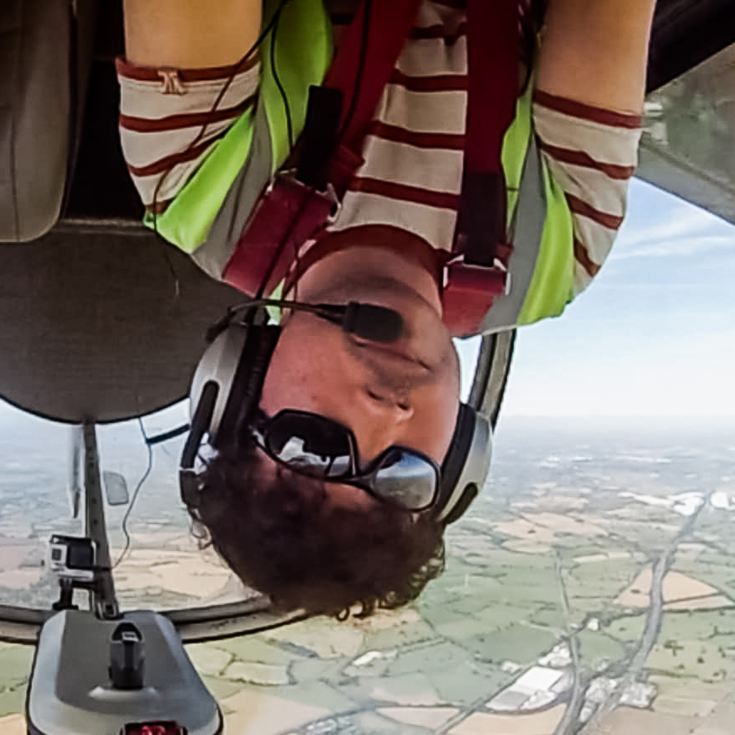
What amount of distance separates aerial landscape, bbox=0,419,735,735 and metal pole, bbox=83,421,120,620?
113mm

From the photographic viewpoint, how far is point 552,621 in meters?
2.20

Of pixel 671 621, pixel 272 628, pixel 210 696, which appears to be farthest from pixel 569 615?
pixel 210 696

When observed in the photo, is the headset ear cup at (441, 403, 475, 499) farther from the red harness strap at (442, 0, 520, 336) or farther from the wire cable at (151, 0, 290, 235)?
the wire cable at (151, 0, 290, 235)

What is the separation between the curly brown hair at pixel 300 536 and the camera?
0.98 metres

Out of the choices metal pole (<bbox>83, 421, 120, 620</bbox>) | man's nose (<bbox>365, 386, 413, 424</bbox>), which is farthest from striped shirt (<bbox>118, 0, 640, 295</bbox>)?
metal pole (<bbox>83, 421, 120, 620</bbox>)

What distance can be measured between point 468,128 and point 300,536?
0.38 metres

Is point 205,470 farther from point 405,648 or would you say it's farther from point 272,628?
point 405,648

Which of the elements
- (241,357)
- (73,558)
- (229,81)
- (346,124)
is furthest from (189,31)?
(73,558)

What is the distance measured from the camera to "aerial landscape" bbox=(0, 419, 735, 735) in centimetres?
200

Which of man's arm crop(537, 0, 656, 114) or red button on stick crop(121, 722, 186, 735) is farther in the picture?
red button on stick crop(121, 722, 186, 735)

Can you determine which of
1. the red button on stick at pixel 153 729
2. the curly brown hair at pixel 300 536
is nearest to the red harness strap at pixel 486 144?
the curly brown hair at pixel 300 536

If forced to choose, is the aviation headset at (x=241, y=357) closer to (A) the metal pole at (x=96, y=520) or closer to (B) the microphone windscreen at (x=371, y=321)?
(B) the microphone windscreen at (x=371, y=321)

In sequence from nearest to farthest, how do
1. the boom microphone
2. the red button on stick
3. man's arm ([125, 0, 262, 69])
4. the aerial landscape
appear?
man's arm ([125, 0, 262, 69]) < the boom microphone < the red button on stick < the aerial landscape

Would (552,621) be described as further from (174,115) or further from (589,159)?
(174,115)
